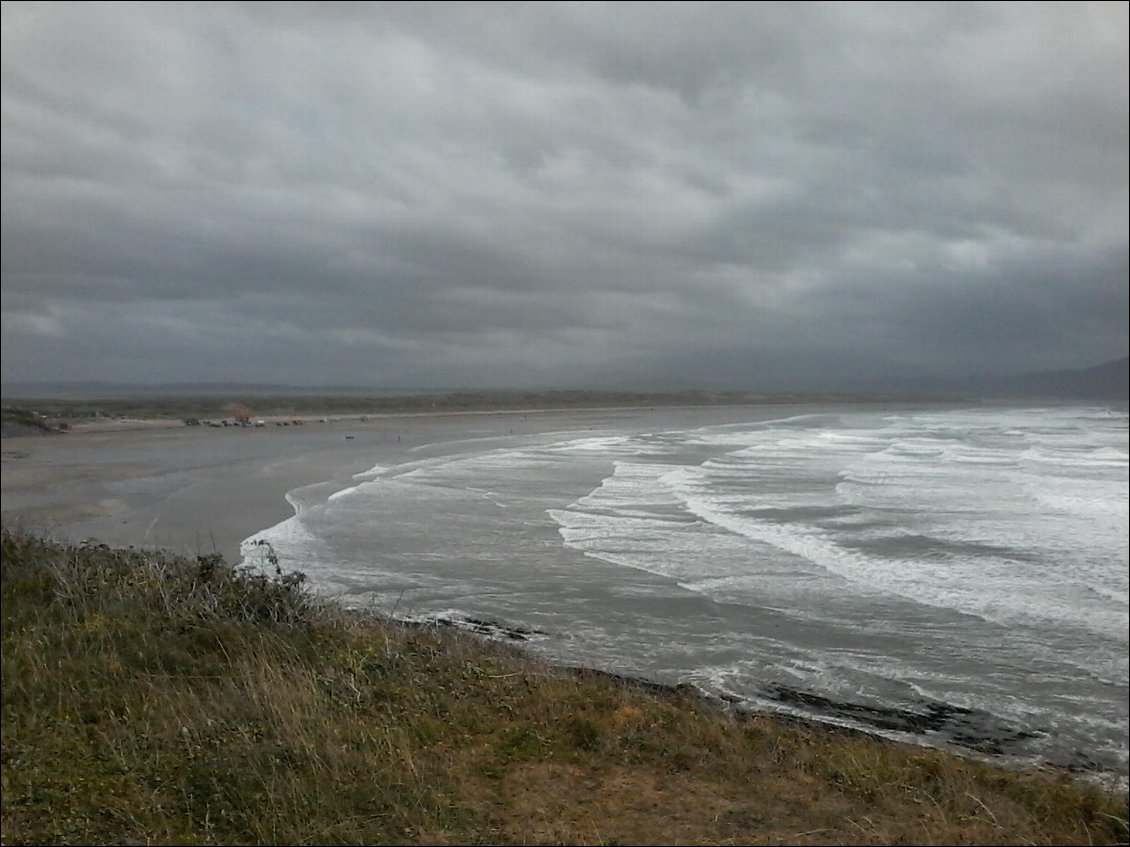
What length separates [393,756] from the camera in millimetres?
5863

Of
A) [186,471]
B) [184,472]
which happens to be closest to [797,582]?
[184,472]

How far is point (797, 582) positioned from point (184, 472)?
77.9 feet

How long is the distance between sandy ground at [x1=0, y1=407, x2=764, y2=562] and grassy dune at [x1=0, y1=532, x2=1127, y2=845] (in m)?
8.05

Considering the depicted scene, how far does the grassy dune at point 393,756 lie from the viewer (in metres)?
5.13

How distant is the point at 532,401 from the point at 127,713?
11797 cm

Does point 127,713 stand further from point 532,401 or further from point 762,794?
point 532,401

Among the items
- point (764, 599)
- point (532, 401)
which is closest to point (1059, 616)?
point (764, 599)

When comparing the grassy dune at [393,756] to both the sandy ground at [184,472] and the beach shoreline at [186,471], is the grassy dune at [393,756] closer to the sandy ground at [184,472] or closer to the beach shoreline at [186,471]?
the beach shoreline at [186,471]

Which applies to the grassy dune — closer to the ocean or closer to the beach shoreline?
the ocean

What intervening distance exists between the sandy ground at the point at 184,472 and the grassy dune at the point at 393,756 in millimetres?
8052

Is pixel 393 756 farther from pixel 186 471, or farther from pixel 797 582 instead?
pixel 186 471

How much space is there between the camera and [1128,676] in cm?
1028

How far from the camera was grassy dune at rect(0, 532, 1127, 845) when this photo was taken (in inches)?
202

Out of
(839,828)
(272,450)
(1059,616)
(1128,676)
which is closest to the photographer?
(839,828)
